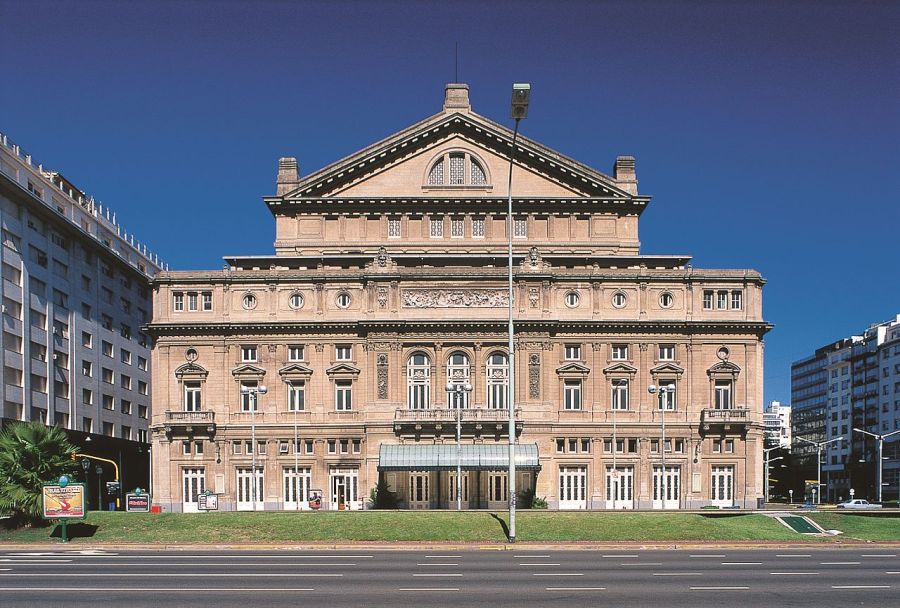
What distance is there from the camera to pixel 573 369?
7294cm

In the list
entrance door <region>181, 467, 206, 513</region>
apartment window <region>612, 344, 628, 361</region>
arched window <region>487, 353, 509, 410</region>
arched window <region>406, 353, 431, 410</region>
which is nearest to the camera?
entrance door <region>181, 467, 206, 513</region>

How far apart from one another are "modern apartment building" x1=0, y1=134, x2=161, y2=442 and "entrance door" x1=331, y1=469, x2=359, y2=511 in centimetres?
2757

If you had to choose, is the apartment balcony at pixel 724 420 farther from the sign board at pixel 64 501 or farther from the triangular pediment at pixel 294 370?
the sign board at pixel 64 501

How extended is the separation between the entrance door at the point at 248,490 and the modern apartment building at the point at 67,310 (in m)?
20.2

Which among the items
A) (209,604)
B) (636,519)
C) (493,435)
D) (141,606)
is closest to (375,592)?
(209,604)

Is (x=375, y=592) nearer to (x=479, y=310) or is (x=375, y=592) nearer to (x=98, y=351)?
(x=479, y=310)

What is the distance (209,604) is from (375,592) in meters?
4.90

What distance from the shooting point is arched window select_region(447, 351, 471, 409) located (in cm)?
7238

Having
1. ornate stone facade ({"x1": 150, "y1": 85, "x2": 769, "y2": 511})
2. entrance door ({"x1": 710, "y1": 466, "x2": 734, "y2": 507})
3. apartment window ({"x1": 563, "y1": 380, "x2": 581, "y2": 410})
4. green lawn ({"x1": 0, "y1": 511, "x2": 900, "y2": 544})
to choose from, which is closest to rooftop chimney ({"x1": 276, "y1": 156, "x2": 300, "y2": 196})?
ornate stone facade ({"x1": 150, "y1": 85, "x2": 769, "y2": 511})

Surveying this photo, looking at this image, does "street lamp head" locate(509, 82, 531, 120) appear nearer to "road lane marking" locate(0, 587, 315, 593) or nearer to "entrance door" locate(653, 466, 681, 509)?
"road lane marking" locate(0, 587, 315, 593)

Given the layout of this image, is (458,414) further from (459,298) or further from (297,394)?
(297,394)

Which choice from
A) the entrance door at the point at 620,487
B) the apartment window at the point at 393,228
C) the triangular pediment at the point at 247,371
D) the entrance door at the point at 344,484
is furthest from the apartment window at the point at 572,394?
the triangular pediment at the point at 247,371

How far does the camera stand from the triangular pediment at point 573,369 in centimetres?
7281

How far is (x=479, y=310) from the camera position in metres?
72.9
